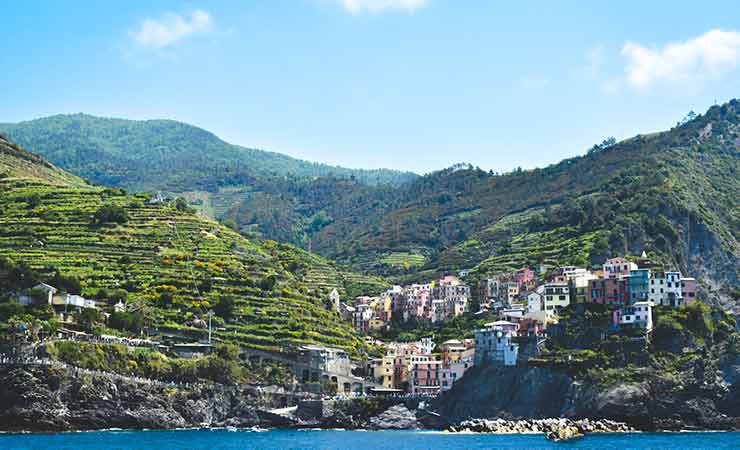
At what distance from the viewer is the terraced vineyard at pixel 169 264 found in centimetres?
12636

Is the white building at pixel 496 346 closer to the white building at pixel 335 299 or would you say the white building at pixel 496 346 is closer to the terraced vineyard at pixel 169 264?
the terraced vineyard at pixel 169 264

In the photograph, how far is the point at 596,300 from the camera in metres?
125

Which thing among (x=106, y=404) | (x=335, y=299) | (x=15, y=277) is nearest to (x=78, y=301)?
(x=15, y=277)

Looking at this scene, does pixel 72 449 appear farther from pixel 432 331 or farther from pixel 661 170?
pixel 661 170

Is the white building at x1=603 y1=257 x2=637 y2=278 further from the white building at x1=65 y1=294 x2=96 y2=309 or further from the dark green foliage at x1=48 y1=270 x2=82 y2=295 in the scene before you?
the dark green foliage at x1=48 y1=270 x2=82 y2=295

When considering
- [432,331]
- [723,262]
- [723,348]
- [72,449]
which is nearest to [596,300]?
[723,348]

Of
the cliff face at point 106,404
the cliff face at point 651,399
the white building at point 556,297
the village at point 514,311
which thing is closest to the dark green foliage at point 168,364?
the cliff face at point 106,404

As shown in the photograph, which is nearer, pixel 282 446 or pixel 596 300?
pixel 282 446

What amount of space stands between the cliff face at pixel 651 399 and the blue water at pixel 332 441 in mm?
3146

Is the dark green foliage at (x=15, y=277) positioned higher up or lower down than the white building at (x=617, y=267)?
lower down

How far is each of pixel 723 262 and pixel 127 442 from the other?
97.1 metres

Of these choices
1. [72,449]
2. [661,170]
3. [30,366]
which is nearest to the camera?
[72,449]

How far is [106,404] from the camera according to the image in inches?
4045

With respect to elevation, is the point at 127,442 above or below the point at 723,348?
below
